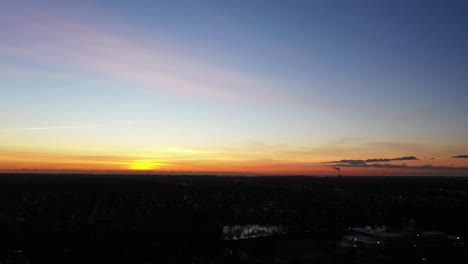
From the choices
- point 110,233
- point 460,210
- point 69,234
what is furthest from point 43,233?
point 460,210

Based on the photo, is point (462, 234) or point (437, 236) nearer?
point (437, 236)

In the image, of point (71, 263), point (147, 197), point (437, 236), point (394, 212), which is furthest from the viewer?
point (147, 197)

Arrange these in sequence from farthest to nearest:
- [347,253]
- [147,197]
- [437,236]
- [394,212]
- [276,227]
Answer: [147,197], [394,212], [276,227], [437,236], [347,253]

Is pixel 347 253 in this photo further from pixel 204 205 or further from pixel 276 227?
pixel 204 205

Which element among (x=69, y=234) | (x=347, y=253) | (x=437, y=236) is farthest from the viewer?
(x=69, y=234)

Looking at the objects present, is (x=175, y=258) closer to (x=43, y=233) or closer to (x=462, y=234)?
(x=43, y=233)

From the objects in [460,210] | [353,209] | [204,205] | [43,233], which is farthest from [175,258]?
[460,210]
